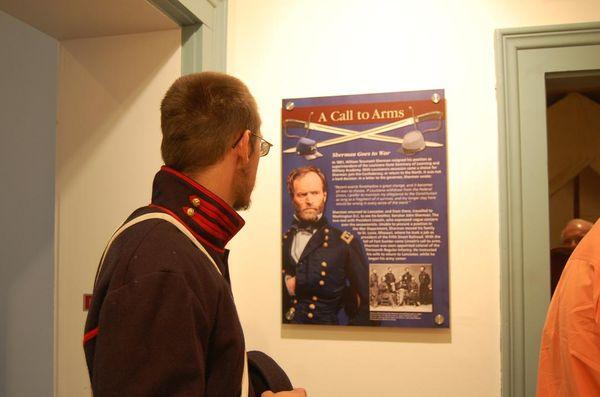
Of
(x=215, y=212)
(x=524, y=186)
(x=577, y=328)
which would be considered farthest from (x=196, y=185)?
(x=524, y=186)

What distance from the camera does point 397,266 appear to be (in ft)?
4.95

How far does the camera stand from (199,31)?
1.45 m

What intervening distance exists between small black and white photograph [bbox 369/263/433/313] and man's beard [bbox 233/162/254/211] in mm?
644

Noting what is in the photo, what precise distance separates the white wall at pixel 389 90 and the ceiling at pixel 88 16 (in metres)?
0.33

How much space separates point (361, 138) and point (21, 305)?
4.71 ft

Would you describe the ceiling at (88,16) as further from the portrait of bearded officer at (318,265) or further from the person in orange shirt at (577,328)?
the person in orange shirt at (577,328)

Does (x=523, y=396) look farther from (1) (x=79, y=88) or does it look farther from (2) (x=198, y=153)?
(1) (x=79, y=88)

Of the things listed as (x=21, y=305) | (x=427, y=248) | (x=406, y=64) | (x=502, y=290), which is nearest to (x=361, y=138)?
(x=406, y=64)

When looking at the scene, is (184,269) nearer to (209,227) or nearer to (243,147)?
(209,227)

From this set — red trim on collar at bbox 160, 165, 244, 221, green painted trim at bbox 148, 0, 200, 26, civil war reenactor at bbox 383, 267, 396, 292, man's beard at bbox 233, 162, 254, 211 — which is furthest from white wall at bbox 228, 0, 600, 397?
red trim on collar at bbox 160, 165, 244, 221

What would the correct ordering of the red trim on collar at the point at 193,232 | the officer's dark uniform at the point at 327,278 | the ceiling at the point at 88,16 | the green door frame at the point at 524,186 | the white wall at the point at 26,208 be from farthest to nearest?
the white wall at the point at 26,208
the officer's dark uniform at the point at 327,278
the green door frame at the point at 524,186
the ceiling at the point at 88,16
the red trim on collar at the point at 193,232

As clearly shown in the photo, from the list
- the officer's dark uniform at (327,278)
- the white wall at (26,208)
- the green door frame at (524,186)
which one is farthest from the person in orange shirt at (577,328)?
the white wall at (26,208)

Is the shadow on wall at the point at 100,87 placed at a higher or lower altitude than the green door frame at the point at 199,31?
lower

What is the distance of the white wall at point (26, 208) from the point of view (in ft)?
6.24
